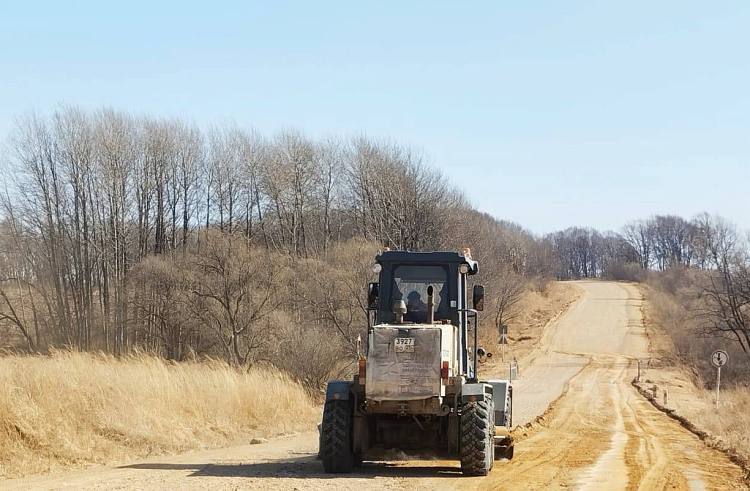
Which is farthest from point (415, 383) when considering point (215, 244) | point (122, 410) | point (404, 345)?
point (215, 244)

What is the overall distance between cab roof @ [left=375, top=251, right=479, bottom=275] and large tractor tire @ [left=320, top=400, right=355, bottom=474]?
2680mm

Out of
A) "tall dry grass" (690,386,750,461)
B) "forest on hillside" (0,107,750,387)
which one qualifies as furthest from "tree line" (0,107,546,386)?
"tall dry grass" (690,386,750,461)

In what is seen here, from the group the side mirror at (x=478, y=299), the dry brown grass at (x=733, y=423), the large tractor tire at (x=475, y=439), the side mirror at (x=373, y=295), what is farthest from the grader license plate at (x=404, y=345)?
the dry brown grass at (x=733, y=423)

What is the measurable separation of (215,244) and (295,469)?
41.7 m

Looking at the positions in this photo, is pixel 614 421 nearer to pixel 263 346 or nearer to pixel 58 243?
pixel 263 346

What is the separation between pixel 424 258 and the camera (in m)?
15.5

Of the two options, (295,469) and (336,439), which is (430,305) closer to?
(336,439)

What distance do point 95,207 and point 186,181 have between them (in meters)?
7.54

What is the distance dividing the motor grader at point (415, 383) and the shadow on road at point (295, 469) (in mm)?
301

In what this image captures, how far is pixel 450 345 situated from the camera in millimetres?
14391

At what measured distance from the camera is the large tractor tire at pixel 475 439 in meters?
13.7

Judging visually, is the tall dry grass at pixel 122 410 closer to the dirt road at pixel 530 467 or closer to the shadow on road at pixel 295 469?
the dirt road at pixel 530 467

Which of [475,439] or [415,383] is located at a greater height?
[415,383]

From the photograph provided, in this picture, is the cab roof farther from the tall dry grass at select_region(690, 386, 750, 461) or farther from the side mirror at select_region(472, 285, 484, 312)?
the tall dry grass at select_region(690, 386, 750, 461)
